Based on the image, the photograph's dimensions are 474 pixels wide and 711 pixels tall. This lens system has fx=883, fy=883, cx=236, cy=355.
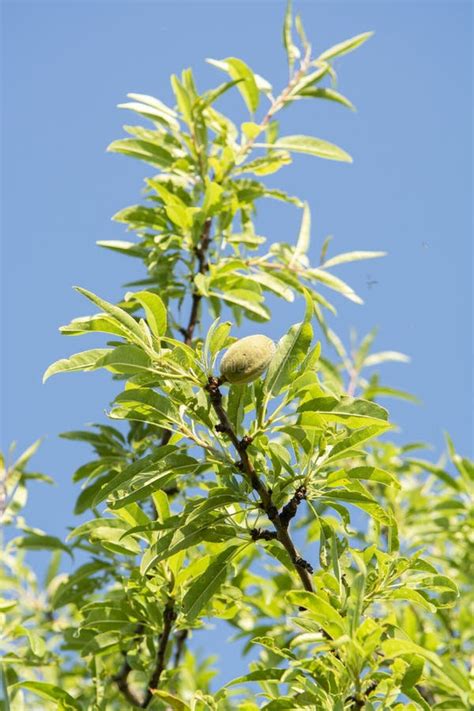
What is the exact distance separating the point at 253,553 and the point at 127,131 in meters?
1.63

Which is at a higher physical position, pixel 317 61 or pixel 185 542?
pixel 317 61

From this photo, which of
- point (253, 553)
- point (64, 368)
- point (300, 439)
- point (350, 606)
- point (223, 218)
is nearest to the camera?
point (350, 606)

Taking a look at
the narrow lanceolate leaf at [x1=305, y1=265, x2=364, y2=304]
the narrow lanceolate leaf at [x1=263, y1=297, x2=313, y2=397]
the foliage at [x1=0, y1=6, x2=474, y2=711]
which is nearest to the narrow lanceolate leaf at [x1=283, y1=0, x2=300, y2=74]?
the foliage at [x1=0, y1=6, x2=474, y2=711]

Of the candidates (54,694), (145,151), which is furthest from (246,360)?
(145,151)

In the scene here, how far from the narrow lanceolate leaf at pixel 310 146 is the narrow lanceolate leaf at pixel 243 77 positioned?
0.18 m

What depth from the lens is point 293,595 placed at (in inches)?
66.1

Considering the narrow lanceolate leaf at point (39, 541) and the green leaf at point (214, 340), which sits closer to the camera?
the green leaf at point (214, 340)

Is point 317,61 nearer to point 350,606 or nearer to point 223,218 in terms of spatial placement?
point 223,218

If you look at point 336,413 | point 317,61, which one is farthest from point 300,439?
point 317,61

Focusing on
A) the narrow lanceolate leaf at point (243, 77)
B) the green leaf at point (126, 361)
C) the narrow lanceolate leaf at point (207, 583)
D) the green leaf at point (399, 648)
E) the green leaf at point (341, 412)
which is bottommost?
the green leaf at point (399, 648)

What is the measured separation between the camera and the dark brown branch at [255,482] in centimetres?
182

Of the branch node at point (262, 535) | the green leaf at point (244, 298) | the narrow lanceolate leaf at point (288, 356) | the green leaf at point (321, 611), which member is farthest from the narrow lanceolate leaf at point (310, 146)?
the green leaf at point (321, 611)

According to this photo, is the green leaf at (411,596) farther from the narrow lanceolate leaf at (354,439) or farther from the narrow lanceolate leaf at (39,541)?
the narrow lanceolate leaf at (39,541)

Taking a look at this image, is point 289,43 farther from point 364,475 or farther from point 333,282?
point 364,475
